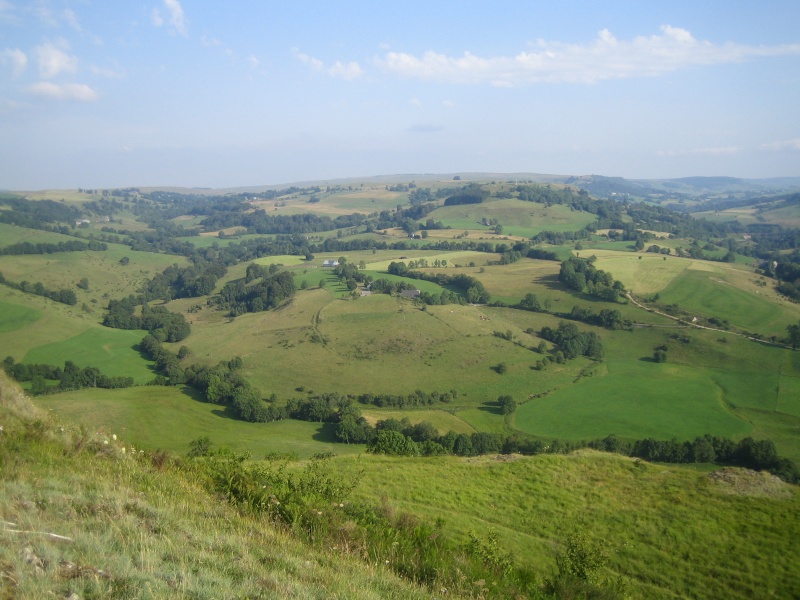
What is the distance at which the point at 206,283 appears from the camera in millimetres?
108750

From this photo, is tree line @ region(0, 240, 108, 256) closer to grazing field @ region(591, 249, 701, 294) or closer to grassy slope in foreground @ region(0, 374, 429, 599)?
grazing field @ region(591, 249, 701, 294)

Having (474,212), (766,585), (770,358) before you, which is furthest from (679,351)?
(474,212)

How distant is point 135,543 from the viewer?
6570mm

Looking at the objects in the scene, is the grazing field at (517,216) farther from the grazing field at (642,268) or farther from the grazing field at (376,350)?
the grazing field at (376,350)

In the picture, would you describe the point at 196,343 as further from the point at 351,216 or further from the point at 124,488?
the point at 351,216

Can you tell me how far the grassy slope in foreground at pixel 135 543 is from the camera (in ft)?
18.0

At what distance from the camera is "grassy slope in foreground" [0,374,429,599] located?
216 inches

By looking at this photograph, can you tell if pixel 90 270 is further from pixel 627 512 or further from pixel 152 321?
pixel 627 512

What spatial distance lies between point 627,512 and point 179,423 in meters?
38.4

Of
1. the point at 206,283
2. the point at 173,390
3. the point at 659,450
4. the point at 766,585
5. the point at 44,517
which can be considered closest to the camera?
the point at 44,517

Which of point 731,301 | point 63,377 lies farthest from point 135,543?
point 731,301

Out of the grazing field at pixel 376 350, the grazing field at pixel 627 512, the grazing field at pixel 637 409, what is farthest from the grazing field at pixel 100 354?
the grazing field at pixel 627 512

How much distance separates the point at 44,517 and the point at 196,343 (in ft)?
238

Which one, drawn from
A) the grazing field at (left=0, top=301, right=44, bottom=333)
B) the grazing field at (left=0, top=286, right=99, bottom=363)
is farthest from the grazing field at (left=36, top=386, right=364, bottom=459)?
the grazing field at (left=0, top=301, right=44, bottom=333)
